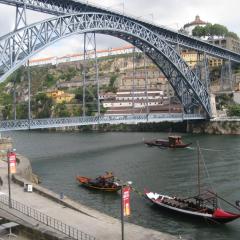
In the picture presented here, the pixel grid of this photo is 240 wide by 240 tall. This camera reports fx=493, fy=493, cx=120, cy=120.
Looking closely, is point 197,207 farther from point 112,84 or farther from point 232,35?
point 232,35

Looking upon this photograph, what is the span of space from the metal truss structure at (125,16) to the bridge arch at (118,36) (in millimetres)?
904

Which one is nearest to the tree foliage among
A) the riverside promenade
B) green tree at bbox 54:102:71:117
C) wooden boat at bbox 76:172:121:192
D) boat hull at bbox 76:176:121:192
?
green tree at bbox 54:102:71:117

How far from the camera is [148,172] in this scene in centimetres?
5153

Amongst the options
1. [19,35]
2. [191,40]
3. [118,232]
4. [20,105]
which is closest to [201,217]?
[118,232]

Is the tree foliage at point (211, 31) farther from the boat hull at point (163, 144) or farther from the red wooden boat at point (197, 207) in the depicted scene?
the red wooden boat at point (197, 207)

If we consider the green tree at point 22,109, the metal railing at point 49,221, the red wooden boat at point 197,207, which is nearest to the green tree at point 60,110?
the green tree at point 22,109

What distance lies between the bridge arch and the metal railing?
25832 mm

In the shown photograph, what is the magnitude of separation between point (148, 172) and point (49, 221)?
84.1 ft

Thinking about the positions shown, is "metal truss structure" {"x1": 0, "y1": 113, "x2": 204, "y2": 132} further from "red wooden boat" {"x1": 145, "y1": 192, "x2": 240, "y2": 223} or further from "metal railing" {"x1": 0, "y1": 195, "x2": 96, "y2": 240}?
"metal railing" {"x1": 0, "y1": 195, "x2": 96, "y2": 240}

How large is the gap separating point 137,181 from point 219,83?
85.2m

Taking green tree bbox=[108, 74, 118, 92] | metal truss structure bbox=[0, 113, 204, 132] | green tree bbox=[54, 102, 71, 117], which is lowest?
metal truss structure bbox=[0, 113, 204, 132]

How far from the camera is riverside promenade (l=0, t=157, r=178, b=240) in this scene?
24906 millimetres

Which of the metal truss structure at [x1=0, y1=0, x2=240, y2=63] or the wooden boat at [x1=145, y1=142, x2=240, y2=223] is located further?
the metal truss structure at [x1=0, y1=0, x2=240, y2=63]

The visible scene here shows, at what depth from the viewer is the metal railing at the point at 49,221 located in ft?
79.6
